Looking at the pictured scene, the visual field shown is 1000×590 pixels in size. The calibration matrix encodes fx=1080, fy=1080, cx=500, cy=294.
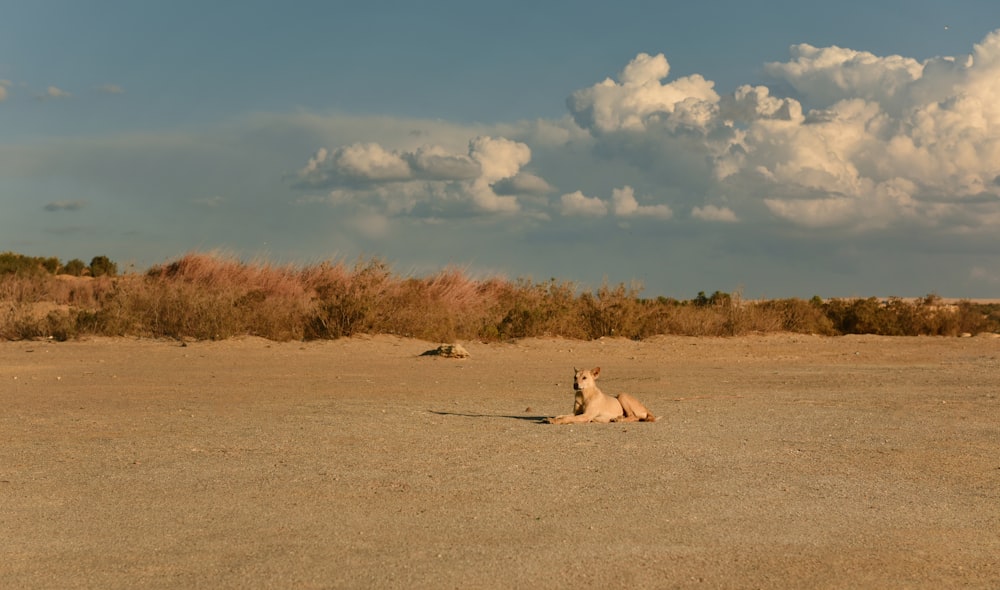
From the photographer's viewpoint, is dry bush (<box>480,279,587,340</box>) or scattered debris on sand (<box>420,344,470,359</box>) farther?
dry bush (<box>480,279,587,340</box>)

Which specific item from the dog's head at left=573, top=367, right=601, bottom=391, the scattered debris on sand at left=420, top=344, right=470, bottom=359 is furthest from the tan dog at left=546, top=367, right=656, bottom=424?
the scattered debris on sand at left=420, top=344, right=470, bottom=359

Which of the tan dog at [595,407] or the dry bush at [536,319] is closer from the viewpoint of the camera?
the tan dog at [595,407]

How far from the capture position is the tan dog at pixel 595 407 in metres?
12.2

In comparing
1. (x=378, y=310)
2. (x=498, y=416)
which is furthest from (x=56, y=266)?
(x=498, y=416)

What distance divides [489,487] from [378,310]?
20.6m

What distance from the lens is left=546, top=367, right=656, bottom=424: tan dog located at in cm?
1222

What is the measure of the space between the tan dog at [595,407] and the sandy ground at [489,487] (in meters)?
0.32

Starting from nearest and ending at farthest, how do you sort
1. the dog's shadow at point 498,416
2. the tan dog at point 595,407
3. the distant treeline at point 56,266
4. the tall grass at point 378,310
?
the tan dog at point 595,407, the dog's shadow at point 498,416, the tall grass at point 378,310, the distant treeline at point 56,266

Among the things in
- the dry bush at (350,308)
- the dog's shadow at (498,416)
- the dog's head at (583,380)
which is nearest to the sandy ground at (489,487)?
the dog's shadow at (498,416)

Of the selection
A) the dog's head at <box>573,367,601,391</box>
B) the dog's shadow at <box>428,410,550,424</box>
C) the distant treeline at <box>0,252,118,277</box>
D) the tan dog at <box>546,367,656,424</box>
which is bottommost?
the dog's shadow at <box>428,410,550,424</box>

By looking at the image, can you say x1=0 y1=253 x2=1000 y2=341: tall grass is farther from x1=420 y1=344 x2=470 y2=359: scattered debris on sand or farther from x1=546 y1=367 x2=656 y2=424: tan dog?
x1=546 y1=367 x2=656 y2=424: tan dog

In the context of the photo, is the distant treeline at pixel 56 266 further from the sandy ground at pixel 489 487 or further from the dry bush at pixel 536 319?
the sandy ground at pixel 489 487

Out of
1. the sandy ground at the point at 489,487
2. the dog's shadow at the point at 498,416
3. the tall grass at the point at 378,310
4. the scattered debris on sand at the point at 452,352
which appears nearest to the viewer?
the sandy ground at the point at 489,487

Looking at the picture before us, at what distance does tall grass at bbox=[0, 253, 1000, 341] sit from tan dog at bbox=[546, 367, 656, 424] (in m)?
16.2
